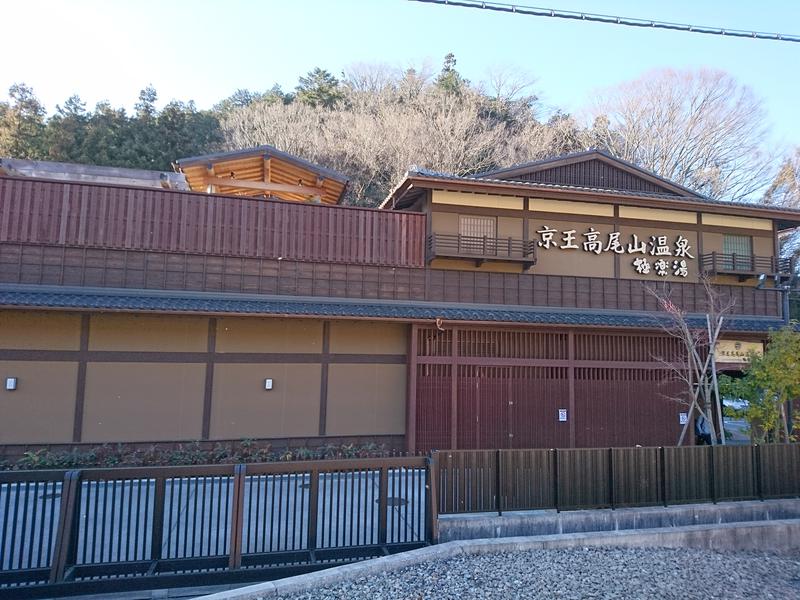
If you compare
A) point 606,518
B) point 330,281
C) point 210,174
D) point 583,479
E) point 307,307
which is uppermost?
point 210,174

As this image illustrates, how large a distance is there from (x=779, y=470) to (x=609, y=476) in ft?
11.0

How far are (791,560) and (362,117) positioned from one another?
29.5m

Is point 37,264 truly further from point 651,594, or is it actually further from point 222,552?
point 651,594

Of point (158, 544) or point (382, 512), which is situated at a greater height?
point (382, 512)

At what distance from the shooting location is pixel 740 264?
49.0 feet

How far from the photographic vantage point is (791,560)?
25.3 feet

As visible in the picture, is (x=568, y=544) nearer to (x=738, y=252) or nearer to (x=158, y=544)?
(x=158, y=544)

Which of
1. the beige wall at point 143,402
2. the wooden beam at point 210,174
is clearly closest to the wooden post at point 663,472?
the beige wall at point 143,402

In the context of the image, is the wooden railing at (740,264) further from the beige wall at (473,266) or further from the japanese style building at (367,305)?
the beige wall at (473,266)

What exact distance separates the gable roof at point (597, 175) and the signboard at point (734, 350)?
4.31 meters

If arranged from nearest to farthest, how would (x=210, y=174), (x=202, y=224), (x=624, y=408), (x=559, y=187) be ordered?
1. (x=202, y=224)
2. (x=624, y=408)
3. (x=559, y=187)
4. (x=210, y=174)

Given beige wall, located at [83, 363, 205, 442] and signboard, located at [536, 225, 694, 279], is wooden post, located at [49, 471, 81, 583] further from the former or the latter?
signboard, located at [536, 225, 694, 279]

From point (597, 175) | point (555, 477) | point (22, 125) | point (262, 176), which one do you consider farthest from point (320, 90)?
point (555, 477)

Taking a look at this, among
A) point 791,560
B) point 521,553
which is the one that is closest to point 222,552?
point 521,553
